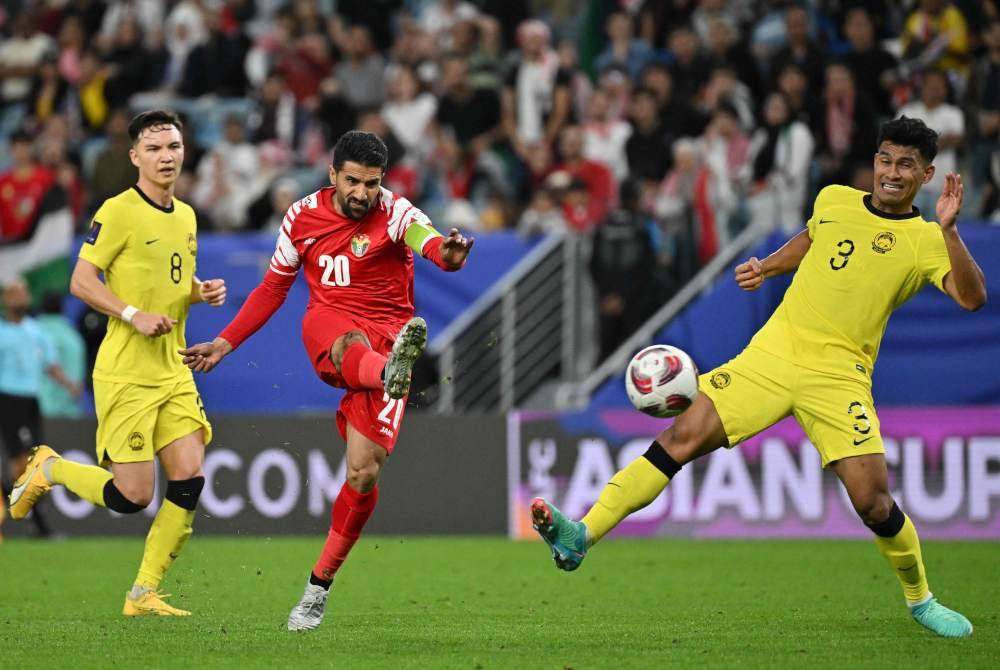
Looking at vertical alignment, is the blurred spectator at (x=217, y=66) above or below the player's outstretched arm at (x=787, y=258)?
above

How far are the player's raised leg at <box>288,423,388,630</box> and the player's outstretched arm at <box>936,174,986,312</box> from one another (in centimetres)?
308

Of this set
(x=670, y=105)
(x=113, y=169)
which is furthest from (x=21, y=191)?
(x=670, y=105)

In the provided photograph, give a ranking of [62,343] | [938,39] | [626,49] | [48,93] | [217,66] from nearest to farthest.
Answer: [938,39] < [62,343] < [626,49] < [217,66] < [48,93]

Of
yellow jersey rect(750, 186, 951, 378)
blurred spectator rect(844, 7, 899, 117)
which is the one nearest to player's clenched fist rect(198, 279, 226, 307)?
yellow jersey rect(750, 186, 951, 378)

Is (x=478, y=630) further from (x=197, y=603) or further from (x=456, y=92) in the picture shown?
(x=456, y=92)

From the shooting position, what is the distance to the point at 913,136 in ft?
26.6

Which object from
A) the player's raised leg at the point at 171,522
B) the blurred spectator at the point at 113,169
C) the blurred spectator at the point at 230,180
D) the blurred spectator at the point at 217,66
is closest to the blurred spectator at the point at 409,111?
the blurred spectator at the point at 230,180

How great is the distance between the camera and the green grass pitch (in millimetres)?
7621

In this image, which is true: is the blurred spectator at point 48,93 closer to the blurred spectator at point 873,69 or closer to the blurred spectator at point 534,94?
the blurred spectator at point 534,94

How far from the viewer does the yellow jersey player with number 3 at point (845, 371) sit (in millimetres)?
8094

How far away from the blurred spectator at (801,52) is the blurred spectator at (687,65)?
92 cm

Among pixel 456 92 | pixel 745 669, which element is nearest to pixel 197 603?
pixel 745 669

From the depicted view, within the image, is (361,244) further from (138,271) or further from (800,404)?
(800,404)

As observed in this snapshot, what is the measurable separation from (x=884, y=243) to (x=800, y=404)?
94 centimetres
